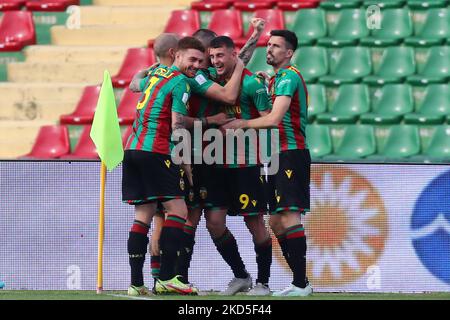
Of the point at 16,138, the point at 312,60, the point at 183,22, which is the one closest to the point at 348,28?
the point at 312,60

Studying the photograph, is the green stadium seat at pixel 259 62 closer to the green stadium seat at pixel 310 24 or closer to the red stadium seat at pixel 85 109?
the green stadium seat at pixel 310 24

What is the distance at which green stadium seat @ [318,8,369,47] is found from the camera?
14.9 meters

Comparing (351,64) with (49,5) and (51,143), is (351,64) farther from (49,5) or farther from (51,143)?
(49,5)

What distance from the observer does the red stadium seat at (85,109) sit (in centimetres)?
1429

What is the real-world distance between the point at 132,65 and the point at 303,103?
19.2ft

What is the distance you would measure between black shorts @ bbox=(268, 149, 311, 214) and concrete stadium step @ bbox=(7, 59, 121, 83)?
20.4ft

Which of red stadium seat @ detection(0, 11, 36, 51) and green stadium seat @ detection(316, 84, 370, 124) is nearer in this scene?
green stadium seat @ detection(316, 84, 370, 124)

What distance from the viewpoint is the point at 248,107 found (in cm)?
955

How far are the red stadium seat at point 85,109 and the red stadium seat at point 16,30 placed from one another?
160cm

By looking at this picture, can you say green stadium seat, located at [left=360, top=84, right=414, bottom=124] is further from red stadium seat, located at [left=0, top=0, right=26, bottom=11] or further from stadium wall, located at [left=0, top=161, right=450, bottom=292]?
red stadium seat, located at [left=0, top=0, right=26, bottom=11]

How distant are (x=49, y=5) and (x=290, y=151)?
25.5ft

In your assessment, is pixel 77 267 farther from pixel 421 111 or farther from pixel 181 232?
pixel 421 111

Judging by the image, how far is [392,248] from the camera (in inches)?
413

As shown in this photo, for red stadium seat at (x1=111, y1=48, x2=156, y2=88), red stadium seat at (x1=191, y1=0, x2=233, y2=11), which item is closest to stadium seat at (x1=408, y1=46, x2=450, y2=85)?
red stadium seat at (x1=191, y1=0, x2=233, y2=11)
